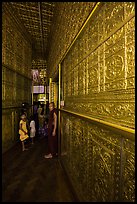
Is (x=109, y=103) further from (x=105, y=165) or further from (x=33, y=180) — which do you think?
(x=33, y=180)

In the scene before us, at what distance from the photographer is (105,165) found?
1.47 meters

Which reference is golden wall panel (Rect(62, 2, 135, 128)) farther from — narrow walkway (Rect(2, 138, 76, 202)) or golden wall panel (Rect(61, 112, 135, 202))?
narrow walkway (Rect(2, 138, 76, 202))

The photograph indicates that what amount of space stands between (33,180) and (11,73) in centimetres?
415

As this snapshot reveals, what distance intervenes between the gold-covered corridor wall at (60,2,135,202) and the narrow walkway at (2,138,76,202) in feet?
2.80

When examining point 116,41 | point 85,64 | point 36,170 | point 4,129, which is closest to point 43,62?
point 4,129

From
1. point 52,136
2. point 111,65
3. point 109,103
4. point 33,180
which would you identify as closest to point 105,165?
point 109,103

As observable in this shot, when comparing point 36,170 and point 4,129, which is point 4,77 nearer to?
point 4,129

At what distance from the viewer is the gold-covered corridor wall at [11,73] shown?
17.3 ft

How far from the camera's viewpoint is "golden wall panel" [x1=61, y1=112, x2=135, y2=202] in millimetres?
1126

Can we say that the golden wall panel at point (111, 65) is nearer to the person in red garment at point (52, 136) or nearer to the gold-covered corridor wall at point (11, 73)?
the person in red garment at point (52, 136)

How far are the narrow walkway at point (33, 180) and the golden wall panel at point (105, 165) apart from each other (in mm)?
719

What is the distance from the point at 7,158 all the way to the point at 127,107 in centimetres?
456

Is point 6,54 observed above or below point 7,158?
above

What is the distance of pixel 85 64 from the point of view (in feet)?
7.02
